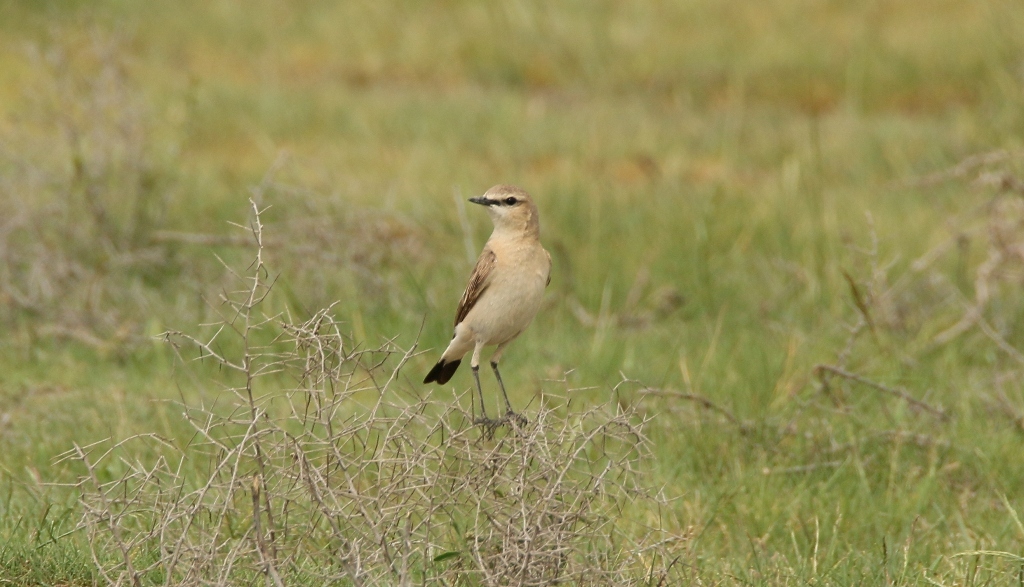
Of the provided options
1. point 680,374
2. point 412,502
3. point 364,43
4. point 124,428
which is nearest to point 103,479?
point 124,428

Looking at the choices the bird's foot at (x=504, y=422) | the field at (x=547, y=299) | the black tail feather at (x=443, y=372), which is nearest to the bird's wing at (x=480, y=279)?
the black tail feather at (x=443, y=372)

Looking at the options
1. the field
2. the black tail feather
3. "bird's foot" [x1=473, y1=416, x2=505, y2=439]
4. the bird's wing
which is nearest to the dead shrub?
the field

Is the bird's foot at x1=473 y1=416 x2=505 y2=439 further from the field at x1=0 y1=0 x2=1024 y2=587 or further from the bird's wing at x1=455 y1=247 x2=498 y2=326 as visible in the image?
the bird's wing at x1=455 y1=247 x2=498 y2=326

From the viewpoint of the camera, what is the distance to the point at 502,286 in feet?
14.5

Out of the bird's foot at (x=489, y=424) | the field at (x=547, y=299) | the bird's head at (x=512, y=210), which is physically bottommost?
the field at (x=547, y=299)

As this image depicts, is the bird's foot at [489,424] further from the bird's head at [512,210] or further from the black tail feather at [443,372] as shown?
the bird's head at [512,210]

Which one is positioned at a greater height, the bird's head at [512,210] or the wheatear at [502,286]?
the bird's head at [512,210]

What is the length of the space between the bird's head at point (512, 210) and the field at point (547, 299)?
0.72 m

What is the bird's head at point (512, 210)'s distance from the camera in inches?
184

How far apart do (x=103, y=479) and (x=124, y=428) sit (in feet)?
0.78

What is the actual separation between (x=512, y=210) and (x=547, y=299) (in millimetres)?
2523

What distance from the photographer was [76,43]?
1094cm

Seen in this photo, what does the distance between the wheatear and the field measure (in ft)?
1.15

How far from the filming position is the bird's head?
4.66 metres
